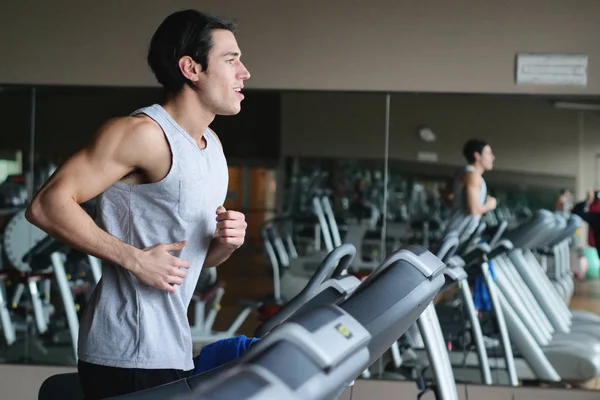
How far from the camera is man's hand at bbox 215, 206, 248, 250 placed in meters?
1.76

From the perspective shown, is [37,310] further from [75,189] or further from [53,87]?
[75,189]

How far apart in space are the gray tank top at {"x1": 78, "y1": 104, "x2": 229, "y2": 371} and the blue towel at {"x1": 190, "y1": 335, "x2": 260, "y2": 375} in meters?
0.09

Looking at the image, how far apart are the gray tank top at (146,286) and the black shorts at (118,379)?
0.5 inches

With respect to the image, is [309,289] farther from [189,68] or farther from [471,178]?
[471,178]

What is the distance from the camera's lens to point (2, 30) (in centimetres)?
470

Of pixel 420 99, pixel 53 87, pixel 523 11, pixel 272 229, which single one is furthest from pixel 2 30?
pixel 523 11

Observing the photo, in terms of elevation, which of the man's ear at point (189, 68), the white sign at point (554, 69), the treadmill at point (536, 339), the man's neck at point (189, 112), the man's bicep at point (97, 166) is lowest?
the treadmill at point (536, 339)

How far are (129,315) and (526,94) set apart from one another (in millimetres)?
3126

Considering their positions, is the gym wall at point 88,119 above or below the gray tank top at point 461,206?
above

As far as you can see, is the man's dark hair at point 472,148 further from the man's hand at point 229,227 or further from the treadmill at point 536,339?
the man's hand at point 229,227

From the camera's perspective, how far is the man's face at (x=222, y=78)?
185 cm

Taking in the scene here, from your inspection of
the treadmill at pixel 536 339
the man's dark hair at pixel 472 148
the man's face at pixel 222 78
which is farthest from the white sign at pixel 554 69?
the man's face at pixel 222 78

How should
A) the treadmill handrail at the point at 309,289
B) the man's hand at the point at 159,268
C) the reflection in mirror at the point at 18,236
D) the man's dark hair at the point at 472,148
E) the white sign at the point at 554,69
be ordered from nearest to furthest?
the man's hand at the point at 159,268, the treadmill handrail at the point at 309,289, the white sign at the point at 554,69, the man's dark hair at the point at 472,148, the reflection in mirror at the point at 18,236

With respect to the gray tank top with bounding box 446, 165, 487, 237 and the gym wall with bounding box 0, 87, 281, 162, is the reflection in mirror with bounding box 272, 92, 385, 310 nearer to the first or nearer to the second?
the gym wall with bounding box 0, 87, 281, 162
